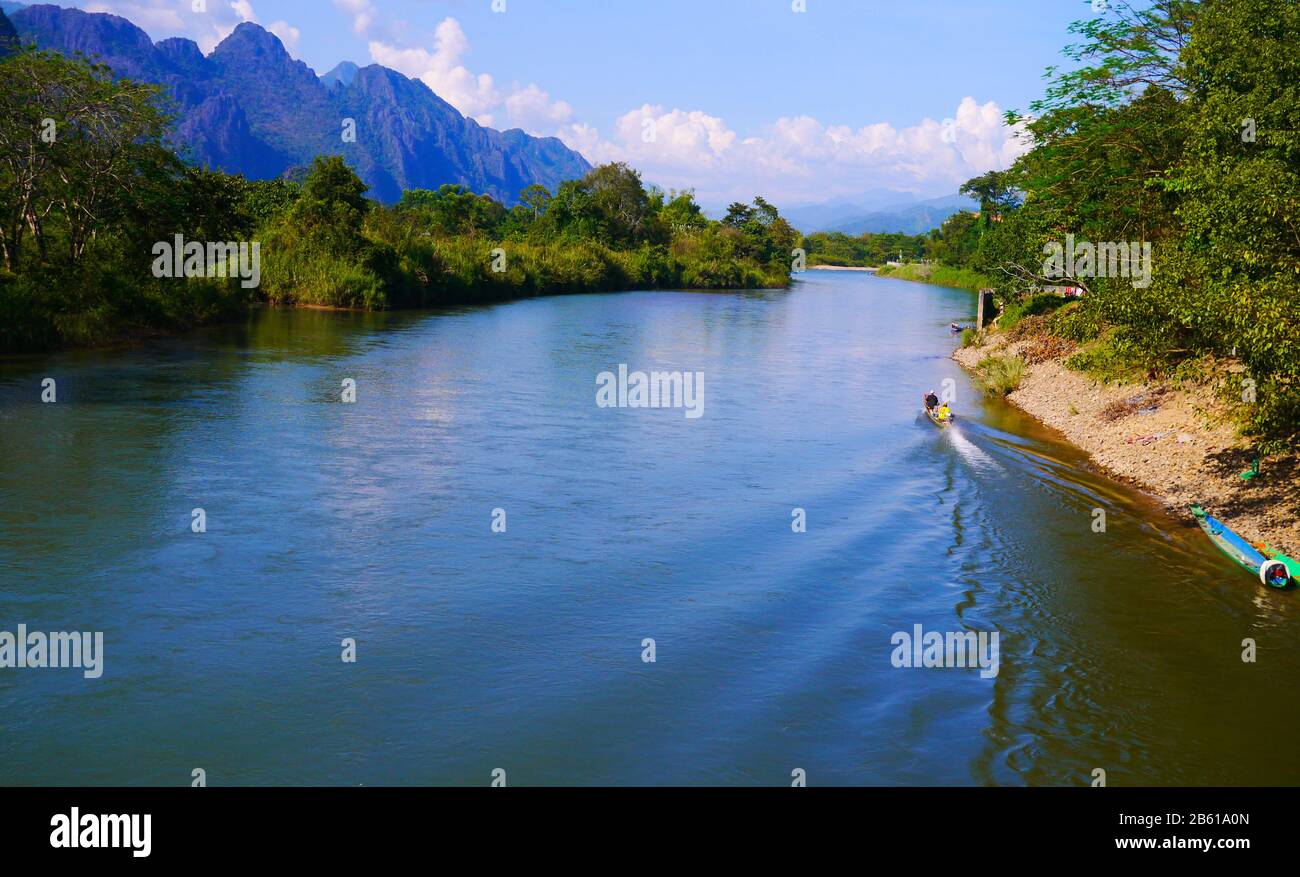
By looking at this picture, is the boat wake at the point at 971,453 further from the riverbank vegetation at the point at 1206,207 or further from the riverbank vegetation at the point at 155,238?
the riverbank vegetation at the point at 155,238

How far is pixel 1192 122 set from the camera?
18.2 metres

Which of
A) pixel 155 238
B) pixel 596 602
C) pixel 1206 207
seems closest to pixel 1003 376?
pixel 1206 207

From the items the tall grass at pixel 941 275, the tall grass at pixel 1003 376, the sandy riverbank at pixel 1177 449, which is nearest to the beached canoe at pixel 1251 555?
the sandy riverbank at pixel 1177 449

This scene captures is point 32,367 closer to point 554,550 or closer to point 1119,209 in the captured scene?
point 554,550

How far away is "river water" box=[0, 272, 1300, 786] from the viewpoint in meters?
9.54

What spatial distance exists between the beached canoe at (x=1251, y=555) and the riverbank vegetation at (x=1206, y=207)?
1.56 m

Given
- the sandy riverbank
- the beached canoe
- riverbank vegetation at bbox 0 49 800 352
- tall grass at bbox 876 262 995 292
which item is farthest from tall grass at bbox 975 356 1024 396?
tall grass at bbox 876 262 995 292

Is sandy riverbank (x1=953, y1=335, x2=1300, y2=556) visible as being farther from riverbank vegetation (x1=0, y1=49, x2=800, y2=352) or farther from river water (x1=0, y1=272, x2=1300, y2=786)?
riverbank vegetation (x1=0, y1=49, x2=800, y2=352)

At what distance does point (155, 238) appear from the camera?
37.7 metres
